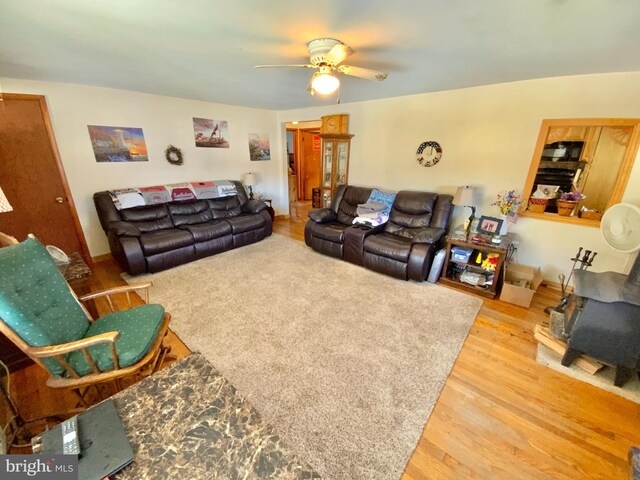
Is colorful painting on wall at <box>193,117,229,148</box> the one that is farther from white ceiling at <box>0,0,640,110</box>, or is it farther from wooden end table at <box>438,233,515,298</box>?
wooden end table at <box>438,233,515,298</box>

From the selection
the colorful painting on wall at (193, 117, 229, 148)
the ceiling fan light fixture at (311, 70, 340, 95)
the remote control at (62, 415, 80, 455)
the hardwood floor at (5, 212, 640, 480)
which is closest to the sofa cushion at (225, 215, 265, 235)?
the colorful painting on wall at (193, 117, 229, 148)

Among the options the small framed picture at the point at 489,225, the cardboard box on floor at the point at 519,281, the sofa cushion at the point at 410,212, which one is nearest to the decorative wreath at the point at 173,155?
the sofa cushion at the point at 410,212

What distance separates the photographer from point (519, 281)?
2887 millimetres

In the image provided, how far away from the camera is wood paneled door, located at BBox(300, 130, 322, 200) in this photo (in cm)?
729

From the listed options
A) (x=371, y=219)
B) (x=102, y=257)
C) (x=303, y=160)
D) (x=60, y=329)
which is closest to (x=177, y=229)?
(x=102, y=257)

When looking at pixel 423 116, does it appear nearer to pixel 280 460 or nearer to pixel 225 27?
pixel 225 27

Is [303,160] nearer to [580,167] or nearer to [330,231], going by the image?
[330,231]

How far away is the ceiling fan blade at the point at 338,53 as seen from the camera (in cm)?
166

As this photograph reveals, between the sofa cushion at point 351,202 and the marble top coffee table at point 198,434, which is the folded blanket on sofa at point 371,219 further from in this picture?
the marble top coffee table at point 198,434

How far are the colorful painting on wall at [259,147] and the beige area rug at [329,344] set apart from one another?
102 inches

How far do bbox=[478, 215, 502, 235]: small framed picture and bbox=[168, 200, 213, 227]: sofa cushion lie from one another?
3.80 m

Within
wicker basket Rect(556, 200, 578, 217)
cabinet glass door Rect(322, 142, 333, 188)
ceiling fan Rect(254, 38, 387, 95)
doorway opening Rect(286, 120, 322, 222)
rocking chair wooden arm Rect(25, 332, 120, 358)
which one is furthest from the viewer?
doorway opening Rect(286, 120, 322, 222)

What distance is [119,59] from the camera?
2242mm

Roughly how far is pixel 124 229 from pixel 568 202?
16.7 feet
